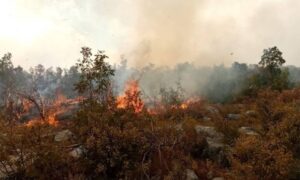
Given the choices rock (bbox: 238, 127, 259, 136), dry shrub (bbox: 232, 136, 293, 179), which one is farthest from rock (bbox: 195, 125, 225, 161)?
dry shrub (bbox: 232, 136, 293, 179)

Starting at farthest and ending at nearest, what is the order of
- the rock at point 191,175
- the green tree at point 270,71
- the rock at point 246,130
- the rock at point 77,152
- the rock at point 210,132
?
the green tree at point 270,71 < the rock at point 246,130 < the rock at point 210,132 < the rock at point 77,152 < the rock at point 191,175

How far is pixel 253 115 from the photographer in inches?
1174

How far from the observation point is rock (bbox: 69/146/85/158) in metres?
18.4

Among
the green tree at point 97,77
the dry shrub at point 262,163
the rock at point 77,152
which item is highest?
the green tree at point 97,77

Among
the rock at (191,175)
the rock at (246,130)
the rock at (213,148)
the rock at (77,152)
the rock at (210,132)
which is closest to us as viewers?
the rock at (191,175)

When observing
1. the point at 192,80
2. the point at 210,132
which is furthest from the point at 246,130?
the point at 192,80

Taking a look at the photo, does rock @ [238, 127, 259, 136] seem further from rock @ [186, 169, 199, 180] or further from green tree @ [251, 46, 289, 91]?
green tree @ [251, 46, 289, 91]

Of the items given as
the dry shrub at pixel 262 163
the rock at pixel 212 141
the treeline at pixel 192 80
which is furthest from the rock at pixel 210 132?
the treeline at pixel 192 80

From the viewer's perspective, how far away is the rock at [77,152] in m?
18.4

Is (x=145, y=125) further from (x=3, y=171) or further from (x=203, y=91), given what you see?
(x=203, y=91)

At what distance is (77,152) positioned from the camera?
737 inches

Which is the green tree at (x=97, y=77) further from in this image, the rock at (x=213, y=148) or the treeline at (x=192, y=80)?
the treeline at (x=192, y=80)

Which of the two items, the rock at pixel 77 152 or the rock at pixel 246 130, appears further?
the rock at pixel 246 130

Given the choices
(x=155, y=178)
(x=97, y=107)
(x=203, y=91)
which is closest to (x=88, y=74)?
(x=97, y=107)
